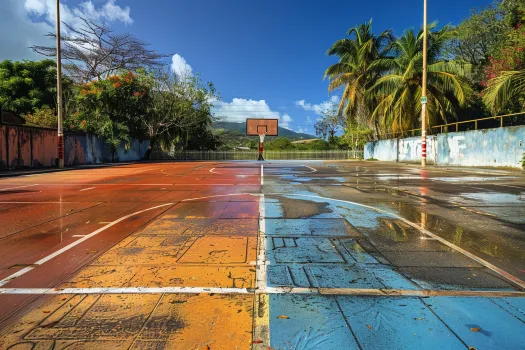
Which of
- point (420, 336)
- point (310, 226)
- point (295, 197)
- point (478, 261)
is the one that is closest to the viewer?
point (420, 336)

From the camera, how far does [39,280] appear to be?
3.86 m

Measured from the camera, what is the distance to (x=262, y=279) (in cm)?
383

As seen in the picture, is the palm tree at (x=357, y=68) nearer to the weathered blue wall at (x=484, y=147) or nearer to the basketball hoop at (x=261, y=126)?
the weathered blue wall at (x=484, y=147)

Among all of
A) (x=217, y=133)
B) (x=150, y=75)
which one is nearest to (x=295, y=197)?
(x=150, y=75)

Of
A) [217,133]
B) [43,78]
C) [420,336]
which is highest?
[43,78]

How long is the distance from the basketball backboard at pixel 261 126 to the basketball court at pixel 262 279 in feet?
154

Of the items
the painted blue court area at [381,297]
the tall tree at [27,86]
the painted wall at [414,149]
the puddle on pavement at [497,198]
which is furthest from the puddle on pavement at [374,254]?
the tall tree at [27,86]

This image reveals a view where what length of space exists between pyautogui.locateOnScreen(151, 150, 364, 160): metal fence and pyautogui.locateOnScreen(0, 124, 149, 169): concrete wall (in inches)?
568

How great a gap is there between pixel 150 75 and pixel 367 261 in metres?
40.7

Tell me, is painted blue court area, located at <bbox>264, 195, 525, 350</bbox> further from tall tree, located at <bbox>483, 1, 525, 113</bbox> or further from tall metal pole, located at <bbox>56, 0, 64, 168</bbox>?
tall metal pole, located at <bbox>56, 0, 64, 168</bbox>

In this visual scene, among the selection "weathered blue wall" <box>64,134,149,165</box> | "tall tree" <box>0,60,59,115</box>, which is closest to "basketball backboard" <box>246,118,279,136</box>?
"weathered blue wall" <box>64,134,149,165</box>

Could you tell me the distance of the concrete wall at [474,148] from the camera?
19.3 meters

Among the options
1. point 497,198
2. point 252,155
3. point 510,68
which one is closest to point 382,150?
point 510,68

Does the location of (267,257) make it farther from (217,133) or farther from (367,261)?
(217,133)
